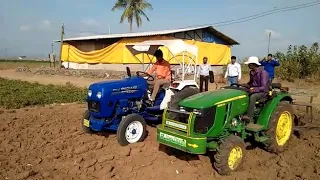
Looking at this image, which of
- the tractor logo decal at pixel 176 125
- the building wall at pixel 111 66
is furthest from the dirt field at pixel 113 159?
the building wall at pixel 111 66

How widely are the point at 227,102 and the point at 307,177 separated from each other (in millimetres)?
1608

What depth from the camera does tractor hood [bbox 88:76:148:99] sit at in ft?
20.8

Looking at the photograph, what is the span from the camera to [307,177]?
15.8 ft

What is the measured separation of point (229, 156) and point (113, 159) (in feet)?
6.31

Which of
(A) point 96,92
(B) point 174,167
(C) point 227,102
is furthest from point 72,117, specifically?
(C) point 227,102

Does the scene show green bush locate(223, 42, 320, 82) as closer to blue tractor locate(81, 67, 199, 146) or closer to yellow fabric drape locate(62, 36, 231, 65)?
yellow fabric drape locate(62, 36, 231, 65)

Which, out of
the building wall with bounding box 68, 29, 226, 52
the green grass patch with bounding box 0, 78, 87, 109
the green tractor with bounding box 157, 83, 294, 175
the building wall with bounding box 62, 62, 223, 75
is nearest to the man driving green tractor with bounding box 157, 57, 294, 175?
the green tractor with bounding box 157, 83, 294, 175

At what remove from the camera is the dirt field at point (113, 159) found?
190 inches

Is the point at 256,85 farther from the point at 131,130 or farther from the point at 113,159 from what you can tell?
the point at 113,159

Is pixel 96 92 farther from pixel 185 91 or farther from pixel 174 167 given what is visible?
pixel 174 167

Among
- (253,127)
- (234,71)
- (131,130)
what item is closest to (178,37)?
(234,71)

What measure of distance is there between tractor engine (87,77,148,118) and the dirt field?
1.95 feet

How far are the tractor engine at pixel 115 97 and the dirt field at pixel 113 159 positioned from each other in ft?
1.95

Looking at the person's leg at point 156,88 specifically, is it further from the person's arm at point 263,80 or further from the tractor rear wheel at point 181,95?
the person's arm at point 263,80
